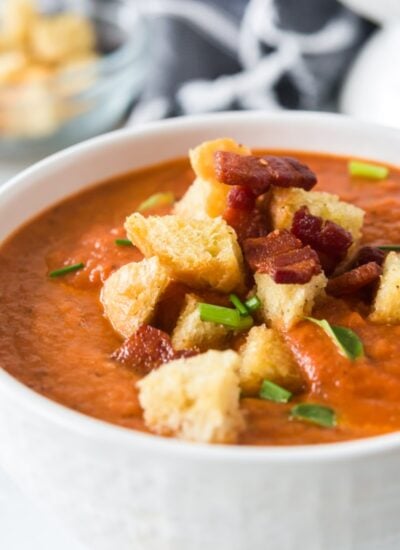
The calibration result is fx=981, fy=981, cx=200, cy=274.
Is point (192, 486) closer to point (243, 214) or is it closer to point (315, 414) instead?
point (315, 414)

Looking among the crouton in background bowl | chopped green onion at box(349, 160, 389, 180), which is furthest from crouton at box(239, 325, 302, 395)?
the crouton in background bowl

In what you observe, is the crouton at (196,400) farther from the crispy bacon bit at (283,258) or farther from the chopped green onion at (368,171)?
the chopped green onion at (368,171)

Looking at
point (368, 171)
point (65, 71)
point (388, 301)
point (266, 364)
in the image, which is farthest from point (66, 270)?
point (65, 71)

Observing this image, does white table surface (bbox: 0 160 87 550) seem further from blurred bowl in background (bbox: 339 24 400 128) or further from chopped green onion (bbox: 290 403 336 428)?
blurred bowl in background (bbox: 339 24 400 128)

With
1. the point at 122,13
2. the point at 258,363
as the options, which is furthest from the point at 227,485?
the point at 122,13

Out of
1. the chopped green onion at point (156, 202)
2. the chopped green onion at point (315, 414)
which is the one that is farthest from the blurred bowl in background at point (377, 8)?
the chopped green onion at point (315, 414)
